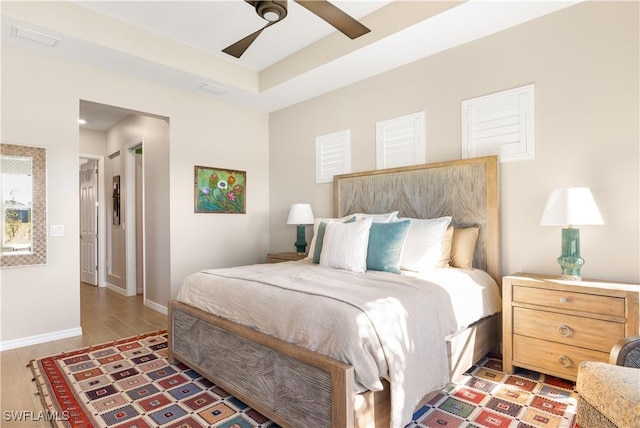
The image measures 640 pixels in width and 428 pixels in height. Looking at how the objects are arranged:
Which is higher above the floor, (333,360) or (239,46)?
(239,46)

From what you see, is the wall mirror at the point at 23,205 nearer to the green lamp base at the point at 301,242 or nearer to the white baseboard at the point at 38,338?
the white baseboard at the point at 38,338

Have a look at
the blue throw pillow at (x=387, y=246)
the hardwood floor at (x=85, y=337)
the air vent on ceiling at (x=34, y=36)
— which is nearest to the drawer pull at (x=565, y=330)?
the blue throw pillow at (x=387, y=246)

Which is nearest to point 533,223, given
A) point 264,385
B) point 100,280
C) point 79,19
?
point 264,385

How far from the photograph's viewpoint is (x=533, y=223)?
107 inches

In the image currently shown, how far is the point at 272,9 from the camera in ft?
6.80

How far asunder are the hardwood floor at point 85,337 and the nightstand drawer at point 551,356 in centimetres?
293

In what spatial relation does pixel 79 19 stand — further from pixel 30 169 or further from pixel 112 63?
pixel 30 169

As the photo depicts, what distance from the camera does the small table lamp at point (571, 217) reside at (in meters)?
2.19

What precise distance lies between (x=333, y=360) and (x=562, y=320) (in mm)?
1641

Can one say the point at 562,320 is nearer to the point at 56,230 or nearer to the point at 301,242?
the point at 301,242

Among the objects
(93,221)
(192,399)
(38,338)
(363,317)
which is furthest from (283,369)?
(93,221)

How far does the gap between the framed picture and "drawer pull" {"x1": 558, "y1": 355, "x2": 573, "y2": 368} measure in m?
3.75

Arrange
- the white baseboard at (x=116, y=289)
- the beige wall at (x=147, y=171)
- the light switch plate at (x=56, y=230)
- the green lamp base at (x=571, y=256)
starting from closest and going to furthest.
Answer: the green lamp base at (x=571, y=256)
the beige wall at (x=147, y=171)
the light switch plate at (x=56, y=230)
the white baseboard at (x=116, y=289)

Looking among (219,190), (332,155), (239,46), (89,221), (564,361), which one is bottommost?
(564,361)
